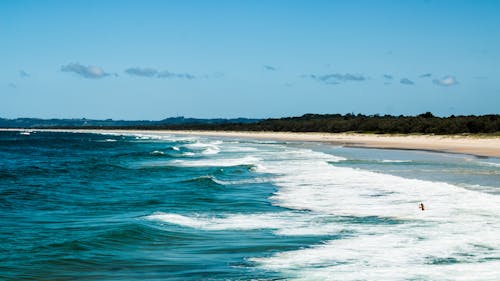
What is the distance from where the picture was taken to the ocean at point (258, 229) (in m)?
11.0

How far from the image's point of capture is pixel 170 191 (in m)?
24.5

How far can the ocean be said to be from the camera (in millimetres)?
10961

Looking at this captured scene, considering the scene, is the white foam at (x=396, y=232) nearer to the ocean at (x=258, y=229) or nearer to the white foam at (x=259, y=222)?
the ocean at (x=258, y=229)

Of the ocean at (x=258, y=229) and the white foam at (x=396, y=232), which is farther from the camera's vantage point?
the ocean at (x=258, y=229)

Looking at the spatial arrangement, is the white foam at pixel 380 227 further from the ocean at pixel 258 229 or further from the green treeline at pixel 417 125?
the green treeline at pixel 417 125

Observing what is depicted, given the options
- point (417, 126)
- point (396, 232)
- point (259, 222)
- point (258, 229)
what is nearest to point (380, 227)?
point (396, 232)

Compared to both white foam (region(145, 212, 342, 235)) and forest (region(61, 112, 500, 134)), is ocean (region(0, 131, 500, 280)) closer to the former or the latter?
white foam (region(145, 212, 342, 235))

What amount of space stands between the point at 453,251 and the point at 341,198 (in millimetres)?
8676

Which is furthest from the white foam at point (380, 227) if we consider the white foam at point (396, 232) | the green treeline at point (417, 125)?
the green treeline at point (417, 125)

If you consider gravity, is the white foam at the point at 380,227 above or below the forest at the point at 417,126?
below

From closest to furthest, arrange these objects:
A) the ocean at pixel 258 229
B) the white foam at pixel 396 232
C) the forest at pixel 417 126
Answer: the white foam at pixel 396 232 < the ocean at pixel 258 229 < the forest at pixel 417 126

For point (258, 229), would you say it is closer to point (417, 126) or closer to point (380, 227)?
point (380, 227)

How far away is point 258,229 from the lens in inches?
591

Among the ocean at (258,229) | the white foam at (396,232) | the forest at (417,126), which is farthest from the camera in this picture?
the forest at (417,126)
